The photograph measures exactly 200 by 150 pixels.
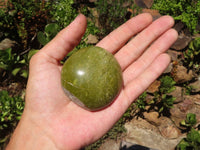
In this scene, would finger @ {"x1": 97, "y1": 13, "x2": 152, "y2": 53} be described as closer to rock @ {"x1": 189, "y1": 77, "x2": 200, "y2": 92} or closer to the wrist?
the wrist

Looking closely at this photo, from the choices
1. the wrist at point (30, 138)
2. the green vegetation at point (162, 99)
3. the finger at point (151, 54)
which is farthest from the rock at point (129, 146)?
the wrist at point (30, 138)

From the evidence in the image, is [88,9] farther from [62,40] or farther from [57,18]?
[62,40]

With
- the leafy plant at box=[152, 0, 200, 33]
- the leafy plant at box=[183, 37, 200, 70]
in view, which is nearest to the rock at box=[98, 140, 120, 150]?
the leafy plant at box=[183, 37, 200, 70]

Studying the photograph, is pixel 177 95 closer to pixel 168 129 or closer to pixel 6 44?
pixel 168 129

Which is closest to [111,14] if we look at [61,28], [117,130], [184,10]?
[61,28]

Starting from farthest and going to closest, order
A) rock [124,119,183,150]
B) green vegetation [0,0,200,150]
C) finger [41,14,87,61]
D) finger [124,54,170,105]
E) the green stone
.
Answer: rock [124,119,183,150], green vegetation [0,0,200,150], finger [124,54,170,105], finger [41,14,87,61], the green stone

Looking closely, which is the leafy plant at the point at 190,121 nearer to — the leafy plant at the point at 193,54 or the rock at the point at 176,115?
the rock at the point at 176,115
